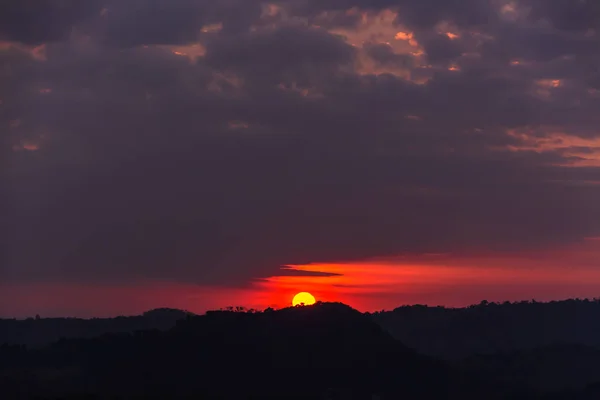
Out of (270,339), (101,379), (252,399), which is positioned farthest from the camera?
(270,339)

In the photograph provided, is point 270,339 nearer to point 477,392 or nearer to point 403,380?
point 403,380

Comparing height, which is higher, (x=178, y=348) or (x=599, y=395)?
(x=178, y=348)

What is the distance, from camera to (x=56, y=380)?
182500 mm

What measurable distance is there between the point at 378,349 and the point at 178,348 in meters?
45.3

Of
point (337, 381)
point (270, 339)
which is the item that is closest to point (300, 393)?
point (337, 381)

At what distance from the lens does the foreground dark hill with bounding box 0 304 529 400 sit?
567 ft

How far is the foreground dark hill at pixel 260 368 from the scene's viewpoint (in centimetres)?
17288

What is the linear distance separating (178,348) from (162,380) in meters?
15.6

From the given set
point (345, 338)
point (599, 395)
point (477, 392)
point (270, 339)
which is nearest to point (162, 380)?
point (270, 339)

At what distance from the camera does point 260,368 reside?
182250 mm

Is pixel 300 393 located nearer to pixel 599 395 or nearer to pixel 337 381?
pixel 337 381

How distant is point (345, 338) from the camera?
193m

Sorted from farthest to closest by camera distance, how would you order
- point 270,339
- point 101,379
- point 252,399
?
point 270,339 → point 101,379 → point 252,399

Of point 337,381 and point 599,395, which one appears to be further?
point 599,395
